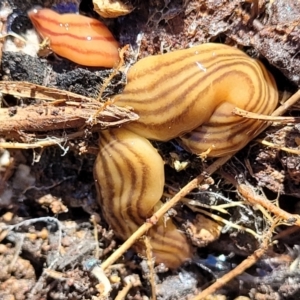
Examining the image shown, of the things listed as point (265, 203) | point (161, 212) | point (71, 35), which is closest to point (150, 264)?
point (161, 212)

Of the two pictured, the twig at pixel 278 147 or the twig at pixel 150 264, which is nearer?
the twig at pixel 278 147

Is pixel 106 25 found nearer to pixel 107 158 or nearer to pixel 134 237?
pixel 107 158

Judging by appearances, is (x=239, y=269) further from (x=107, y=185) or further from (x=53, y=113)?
(x=53, y=113)

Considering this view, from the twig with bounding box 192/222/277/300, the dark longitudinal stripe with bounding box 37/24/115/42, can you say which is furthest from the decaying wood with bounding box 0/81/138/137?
the twig with bounding box 192/222/277/300

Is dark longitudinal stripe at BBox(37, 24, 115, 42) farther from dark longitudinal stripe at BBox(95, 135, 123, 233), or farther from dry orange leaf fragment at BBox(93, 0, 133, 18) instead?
dark longitudinal stripe at BBox(95, 135, 123, 233)

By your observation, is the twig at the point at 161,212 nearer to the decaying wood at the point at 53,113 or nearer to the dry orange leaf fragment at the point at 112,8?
the decaying wood at the point at 53,113

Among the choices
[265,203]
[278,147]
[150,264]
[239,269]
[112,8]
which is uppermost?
[112,8]

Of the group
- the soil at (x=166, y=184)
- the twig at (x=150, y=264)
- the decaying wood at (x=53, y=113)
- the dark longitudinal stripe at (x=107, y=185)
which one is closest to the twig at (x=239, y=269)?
the soil at (x=166, y=184)

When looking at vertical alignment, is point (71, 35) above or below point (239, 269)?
above

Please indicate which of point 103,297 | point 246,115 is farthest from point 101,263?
point 246,115
